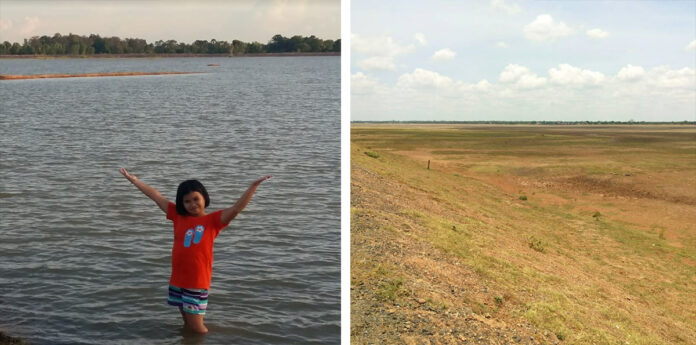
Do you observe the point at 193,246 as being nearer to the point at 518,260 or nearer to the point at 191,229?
the point at 191,229

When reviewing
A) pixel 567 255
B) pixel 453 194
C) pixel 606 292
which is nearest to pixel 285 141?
pixel 453 194

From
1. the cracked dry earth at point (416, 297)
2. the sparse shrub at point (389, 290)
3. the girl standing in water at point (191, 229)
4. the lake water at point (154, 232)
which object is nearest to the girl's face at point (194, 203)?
the girl standing in water at point (191, 229)

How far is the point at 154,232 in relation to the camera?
1043 cm

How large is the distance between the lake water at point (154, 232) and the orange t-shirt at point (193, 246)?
1.52 m

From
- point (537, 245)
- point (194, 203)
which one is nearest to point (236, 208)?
point (194, 203)

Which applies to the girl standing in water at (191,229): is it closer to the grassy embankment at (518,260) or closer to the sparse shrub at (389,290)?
the grassy embankment at (518,260)

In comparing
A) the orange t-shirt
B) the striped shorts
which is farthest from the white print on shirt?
the striped shorts

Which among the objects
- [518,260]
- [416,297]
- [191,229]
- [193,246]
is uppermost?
[191,229]

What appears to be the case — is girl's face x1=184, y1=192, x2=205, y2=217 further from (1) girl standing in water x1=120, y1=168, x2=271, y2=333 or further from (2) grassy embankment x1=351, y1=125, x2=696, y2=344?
(2) grassy embankment x1=351, y1=125, x2=696, y2=344

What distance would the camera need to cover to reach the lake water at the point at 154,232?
6715mm

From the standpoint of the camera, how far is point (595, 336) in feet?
28.6

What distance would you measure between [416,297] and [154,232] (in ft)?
15.5

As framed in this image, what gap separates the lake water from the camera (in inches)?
264

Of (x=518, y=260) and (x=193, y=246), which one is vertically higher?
(x=193, y=246)
